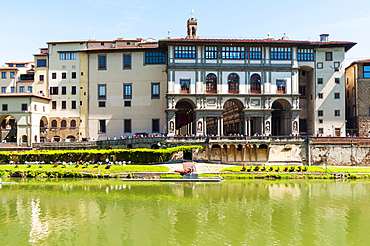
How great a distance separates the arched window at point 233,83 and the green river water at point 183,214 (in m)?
25.6

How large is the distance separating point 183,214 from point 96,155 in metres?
31.7

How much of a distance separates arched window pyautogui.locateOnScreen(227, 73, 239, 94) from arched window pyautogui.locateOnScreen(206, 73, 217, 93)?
2.68 m

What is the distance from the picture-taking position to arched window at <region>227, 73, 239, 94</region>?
65750mm

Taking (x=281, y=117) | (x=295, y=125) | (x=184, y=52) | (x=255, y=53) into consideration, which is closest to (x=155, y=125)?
(x=184, y=52)

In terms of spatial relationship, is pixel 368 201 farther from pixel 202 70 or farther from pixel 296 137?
pixel 202 70

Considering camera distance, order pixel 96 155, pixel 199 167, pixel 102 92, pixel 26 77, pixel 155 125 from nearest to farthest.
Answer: pixel 199 167 → pixel 96 155 → pixel 155 125 → pixel 102 92 → pixel 26 77

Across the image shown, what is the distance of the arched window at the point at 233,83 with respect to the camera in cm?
6575

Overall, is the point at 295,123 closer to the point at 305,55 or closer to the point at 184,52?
the point at 305,55

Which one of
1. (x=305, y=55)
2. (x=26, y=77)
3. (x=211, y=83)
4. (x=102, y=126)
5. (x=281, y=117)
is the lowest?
(x=102, y=126)

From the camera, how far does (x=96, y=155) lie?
57.4 metres

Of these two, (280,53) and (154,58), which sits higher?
(154,58)

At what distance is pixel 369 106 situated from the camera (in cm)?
6812

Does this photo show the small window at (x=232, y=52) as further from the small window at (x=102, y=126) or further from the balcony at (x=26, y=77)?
the balcony at (x=26, y=77)

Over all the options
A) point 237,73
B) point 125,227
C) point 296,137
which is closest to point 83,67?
point 237,73
